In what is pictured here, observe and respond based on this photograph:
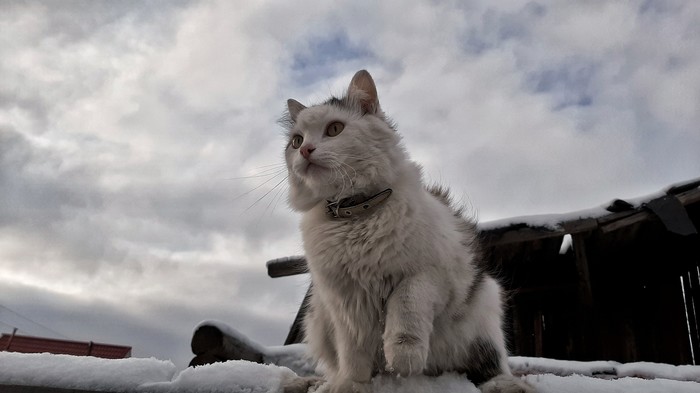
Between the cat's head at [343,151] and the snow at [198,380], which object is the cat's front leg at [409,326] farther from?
the cat's head at [343,151]

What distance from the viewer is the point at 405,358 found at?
6.75 ft

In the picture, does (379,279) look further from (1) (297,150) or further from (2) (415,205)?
(1) (297,150)

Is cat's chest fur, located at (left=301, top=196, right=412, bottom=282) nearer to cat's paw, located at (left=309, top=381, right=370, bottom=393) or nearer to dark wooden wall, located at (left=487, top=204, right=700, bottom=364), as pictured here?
cat's paw, located at (left=309, top=381, right=370, bottom=393)

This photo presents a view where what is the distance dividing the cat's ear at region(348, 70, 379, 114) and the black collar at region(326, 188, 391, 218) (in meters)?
0.64

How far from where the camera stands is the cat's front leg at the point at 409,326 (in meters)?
2.07

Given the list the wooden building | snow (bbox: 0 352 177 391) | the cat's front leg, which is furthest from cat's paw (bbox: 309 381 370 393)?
the wooden building

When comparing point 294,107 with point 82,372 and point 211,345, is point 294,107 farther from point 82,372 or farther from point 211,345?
point 211,345

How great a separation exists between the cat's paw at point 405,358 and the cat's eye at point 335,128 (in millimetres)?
1166

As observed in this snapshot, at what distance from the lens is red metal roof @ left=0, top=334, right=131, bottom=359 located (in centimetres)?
635

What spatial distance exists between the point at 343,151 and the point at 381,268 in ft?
2.11

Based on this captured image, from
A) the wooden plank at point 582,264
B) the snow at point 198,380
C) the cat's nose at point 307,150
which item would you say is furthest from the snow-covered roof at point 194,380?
the wooden plank at point 582,264

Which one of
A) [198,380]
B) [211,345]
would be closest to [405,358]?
[198,380]

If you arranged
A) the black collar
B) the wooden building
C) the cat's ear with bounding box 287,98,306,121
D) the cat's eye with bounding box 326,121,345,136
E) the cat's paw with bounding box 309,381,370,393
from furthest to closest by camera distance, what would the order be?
the wooden building, the cat's ear with bounding box 287,98,306,121, the cat's eye with bounding box 326,121,345,136, the black collar, the cat's paw with bounding box 309,381,370,393

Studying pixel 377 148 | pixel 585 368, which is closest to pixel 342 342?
pixel 377 148
